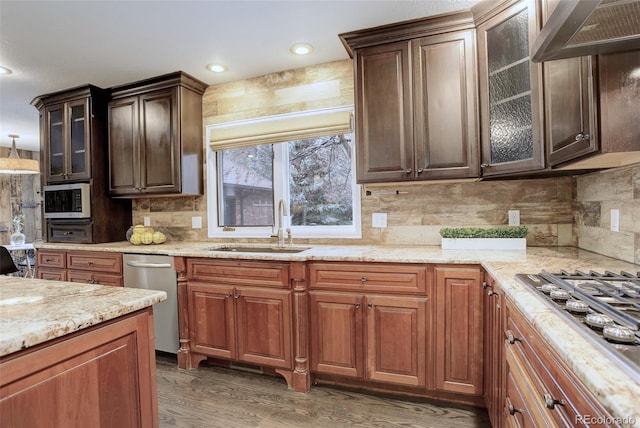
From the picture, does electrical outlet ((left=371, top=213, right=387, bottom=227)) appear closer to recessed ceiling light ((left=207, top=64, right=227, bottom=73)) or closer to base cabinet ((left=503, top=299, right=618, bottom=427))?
base cabinet ((left=503, top=299, right=618, bottom=427))

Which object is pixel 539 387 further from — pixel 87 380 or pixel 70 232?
pixel 70 232

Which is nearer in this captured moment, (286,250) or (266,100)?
(286,250)

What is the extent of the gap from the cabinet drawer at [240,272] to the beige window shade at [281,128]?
1.16m

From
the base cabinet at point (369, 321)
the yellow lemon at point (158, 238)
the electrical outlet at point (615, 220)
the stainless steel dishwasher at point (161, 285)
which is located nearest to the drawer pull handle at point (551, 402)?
the base cabinet at point (369, 321)

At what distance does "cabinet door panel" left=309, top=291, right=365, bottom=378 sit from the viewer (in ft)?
6.81

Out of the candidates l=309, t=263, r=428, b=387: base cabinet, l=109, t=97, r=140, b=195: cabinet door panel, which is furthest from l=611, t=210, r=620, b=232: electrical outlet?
l=109, t=97, r=140, b=195: cabinet door panel

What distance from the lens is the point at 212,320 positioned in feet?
7.96

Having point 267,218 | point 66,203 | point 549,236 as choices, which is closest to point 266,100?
point 267,218

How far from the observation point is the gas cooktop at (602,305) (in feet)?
2.25

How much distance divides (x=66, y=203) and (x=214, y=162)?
1.53 metres

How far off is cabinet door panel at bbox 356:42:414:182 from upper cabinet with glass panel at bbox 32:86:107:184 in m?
2.65

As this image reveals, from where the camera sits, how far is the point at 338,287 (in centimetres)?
211

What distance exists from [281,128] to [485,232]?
181cm

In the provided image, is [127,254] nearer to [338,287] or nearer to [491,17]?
[338,287]
